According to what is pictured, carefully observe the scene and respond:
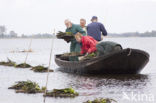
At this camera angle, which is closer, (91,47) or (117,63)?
(117,63)

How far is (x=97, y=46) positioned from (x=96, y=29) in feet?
6.27

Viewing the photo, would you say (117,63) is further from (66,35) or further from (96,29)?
(66,35)

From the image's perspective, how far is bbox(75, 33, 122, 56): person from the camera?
64.1 ft

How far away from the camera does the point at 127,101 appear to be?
45.4 ft

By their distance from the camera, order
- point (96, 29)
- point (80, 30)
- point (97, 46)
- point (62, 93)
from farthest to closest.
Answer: point (80, 30), point (96, 29), point (97, 46), point (62, 93)

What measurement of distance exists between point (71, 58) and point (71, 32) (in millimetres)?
1237

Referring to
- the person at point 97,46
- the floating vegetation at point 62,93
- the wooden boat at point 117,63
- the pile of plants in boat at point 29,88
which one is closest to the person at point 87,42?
the person at point 97,46

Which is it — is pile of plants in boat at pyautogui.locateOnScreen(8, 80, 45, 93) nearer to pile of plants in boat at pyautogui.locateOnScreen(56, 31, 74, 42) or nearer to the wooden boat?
the wooden boat

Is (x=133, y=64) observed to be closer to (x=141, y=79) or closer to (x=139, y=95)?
(x=141, y=79)

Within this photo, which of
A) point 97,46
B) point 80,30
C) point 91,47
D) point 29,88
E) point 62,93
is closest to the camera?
point 62,93

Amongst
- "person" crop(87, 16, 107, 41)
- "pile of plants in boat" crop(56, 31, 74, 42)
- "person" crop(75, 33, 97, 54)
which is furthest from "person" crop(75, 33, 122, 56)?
"pile of plants in boat" crop(56, 31, 74, 42)

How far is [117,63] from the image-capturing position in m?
19.6

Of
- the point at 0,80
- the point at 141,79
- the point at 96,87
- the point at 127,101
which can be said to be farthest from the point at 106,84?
the point at 0,80

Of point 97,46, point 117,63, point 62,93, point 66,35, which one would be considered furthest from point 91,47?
point 62,93
